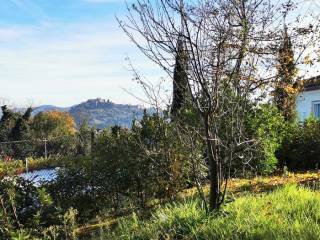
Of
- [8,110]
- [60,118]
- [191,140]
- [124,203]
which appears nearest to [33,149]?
[8,110]

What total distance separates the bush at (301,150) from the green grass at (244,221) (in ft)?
29.2

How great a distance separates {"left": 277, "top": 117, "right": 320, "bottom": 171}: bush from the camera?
629 inches

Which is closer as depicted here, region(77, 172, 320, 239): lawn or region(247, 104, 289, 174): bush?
region(77, 172, 320, 239): lawn

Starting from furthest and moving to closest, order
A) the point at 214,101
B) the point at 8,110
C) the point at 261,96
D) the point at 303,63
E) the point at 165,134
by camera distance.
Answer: the point at 8,110
the point at 303,63
the point at 261,96
the point at 165,134
the point at 214,101

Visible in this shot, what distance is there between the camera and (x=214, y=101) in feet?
21.8

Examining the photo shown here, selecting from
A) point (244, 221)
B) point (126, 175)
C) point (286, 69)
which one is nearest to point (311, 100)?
point (286, 69)

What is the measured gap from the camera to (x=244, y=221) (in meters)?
5.85

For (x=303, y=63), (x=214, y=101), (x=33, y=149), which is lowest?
(x=33, y=149)

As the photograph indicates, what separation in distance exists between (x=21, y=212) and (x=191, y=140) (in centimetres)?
298

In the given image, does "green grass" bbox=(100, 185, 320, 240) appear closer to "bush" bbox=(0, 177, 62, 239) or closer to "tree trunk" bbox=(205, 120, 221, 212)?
"tree trunk" bbox=(205, 120, 221, 212)

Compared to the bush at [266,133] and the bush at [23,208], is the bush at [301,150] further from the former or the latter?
the bush at [23,208]

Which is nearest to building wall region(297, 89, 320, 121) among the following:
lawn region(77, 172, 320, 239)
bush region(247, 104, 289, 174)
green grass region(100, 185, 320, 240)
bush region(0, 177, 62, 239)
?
bush region(247, 104, 289, 174)

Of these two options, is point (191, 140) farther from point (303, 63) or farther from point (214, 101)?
point (303, 63)

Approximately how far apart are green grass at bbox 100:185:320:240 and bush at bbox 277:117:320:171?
8892 mm
